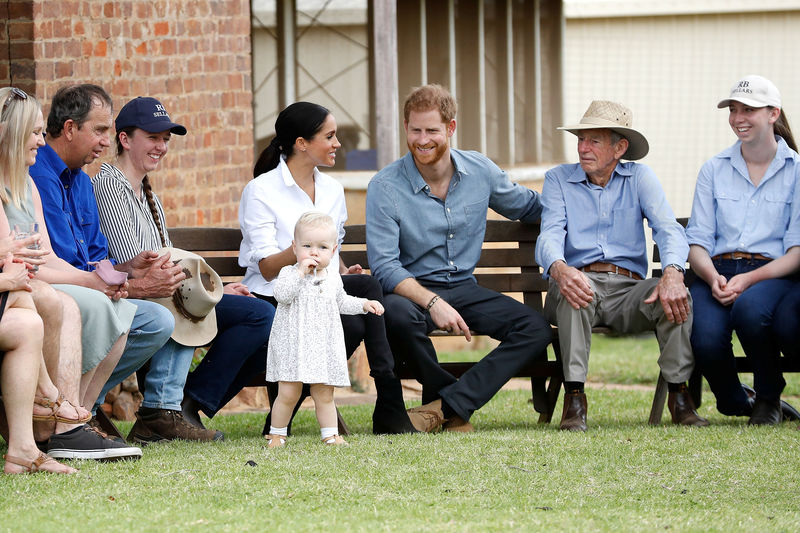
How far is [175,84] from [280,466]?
3.85 m

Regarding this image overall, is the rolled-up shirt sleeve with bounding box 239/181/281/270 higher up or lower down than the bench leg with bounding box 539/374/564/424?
higher up

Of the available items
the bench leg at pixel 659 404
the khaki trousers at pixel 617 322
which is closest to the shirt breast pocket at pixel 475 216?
the khaki trousers at pixel 617 322

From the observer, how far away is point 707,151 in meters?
14.2

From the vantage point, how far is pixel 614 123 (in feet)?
→ 20.2

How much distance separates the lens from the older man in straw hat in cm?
593

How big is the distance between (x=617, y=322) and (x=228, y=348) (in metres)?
1.87

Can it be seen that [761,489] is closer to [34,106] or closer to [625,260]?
[625,260]

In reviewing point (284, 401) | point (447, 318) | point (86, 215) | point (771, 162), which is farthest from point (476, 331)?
point (86, 215)

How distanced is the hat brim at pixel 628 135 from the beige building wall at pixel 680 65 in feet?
24.6

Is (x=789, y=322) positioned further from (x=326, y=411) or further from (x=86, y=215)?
(x=86, y=215)

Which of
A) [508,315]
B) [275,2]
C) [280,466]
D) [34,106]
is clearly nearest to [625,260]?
[508,315]

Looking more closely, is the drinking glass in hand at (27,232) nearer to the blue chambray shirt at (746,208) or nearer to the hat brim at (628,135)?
the hat brim at (628,135)

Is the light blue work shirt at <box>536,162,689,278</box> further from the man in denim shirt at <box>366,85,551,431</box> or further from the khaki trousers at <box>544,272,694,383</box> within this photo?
the man in denim shirt at <box>366,85,551,431</box>

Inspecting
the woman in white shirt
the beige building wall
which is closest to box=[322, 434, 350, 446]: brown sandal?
the woman in white shirt
